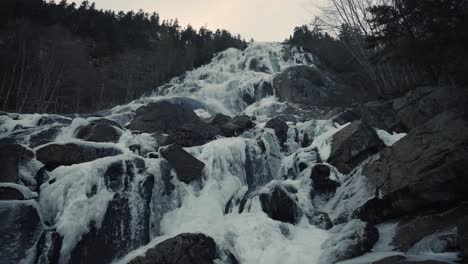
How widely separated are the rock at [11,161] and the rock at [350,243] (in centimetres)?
837

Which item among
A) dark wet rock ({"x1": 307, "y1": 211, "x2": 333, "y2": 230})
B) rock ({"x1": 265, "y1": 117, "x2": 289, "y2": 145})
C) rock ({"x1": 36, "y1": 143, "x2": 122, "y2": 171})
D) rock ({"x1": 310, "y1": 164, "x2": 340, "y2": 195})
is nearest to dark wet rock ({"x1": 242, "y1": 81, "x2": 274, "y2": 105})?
rock ({"x1": 265, "y1": 117, "x2": 289, "y2": 145})

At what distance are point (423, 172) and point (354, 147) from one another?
14.9ft

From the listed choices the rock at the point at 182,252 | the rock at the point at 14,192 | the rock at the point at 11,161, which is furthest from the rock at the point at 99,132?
the rock at the point at 182,252

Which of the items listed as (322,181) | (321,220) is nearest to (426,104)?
(322,181)

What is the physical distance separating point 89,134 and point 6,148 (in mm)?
4407

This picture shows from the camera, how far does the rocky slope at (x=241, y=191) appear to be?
7723 millimetres

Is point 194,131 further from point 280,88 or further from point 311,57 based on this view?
point 311,57

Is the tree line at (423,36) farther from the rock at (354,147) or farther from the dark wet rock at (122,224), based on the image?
the dark wet rock at (122,224)

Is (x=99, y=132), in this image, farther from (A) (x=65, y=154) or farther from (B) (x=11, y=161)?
(B) (x=11, y=161)

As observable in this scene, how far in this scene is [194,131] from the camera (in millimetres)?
15461

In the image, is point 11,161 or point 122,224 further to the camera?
point 122,224

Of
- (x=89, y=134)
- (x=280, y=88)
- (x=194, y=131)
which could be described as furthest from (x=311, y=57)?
(x=89, y=134)

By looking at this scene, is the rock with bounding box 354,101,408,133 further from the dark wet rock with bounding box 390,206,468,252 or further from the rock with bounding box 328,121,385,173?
the dark wet rock with bounding box 390,206,468,252

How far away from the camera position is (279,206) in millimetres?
10516
